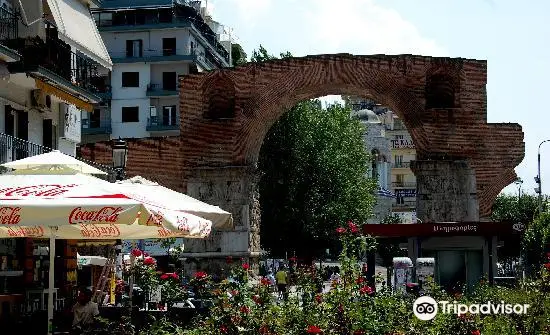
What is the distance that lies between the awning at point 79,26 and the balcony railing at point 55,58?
0.93 feet

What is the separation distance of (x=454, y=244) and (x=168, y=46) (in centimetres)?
3198

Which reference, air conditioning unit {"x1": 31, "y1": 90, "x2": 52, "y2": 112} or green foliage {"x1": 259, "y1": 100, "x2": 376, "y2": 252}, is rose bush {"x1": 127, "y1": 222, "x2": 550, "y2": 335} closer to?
air conditioning unit {"x1": 31, "y1": 90, "x2": 52, "y2": 112}

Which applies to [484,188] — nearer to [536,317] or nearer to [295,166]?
[295,166]

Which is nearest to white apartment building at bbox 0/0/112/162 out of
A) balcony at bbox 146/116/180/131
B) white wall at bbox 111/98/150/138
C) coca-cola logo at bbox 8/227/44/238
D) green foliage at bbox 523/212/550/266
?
coca-cola logo at bbox 8/227/44/238

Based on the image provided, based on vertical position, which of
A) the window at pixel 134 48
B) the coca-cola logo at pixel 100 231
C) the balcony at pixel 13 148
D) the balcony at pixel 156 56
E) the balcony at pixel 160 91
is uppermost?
the window at pixel 134 48

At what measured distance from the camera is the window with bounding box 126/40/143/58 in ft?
165

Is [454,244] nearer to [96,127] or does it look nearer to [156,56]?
[156,56]

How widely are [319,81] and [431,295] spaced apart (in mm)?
20167

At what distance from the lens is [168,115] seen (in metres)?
50.0

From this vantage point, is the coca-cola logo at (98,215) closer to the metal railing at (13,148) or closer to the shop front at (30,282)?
the shop front at (30,282)

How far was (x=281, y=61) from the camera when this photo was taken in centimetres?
3033

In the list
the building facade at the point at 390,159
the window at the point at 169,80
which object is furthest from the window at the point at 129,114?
the building facade at the point at 390,159

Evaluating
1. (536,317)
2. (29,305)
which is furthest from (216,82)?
(536,317)

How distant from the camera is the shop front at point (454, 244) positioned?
66.0 ft
